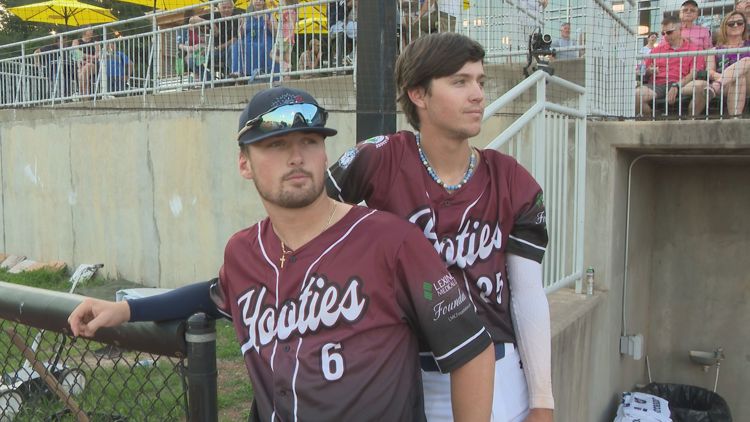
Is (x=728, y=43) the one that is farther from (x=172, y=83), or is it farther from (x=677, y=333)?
(x=172, y=83)

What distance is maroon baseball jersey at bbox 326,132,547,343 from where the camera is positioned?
6.11ft

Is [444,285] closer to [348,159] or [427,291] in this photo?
[427,291]

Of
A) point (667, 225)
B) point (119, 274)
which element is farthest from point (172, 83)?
point (667, 225)

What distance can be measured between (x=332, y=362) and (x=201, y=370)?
0.31 meters

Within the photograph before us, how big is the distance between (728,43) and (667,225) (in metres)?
1.64

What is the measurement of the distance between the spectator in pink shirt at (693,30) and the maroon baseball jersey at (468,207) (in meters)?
4.51

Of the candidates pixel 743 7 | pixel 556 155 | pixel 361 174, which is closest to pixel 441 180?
pixel 361 174

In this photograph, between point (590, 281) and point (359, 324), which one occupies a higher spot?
point (359, 324)

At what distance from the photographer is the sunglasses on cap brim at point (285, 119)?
1560mm

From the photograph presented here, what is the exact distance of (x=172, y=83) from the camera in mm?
9750

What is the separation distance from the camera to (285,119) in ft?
5.13

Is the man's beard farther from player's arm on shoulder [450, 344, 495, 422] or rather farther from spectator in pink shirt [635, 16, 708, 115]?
spectator in pink shirt [635, 16, 708, 115]

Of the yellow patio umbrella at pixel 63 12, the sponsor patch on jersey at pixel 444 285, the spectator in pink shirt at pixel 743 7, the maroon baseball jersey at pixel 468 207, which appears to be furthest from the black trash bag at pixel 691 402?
the yellow patio umbrella at pixel 63 12

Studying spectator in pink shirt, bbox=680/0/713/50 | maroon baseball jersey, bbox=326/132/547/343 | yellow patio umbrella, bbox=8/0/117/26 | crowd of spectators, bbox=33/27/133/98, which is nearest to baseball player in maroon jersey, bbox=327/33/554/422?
maroon baseball jersey, bbox=326/132/547/343
